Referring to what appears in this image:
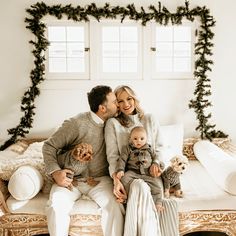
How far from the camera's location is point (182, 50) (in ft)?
13.8

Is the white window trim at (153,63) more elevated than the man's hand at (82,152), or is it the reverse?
the white window trim at (153,63)

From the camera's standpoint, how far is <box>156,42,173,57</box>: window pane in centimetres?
418

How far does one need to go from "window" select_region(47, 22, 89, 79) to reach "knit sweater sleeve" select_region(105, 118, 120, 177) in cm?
140

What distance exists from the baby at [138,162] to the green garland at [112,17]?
4.72ft

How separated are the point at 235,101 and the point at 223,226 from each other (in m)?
1.77

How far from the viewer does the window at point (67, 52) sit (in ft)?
13.5

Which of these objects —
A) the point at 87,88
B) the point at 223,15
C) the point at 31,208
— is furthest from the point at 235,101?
the point at 31,208

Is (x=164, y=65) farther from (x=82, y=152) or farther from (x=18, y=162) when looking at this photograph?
(x=18, y=162)

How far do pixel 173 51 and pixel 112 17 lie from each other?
0.73 m

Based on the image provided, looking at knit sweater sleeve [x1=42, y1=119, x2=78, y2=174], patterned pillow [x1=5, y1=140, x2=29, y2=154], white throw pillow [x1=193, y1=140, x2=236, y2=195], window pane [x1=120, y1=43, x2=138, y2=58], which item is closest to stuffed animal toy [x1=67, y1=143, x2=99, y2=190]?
knit sweater sleeve [x1=42, y1=119, x2=78, y2=174]

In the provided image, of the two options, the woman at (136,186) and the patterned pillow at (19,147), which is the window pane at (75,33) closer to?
the patterned pillow at (19,147)

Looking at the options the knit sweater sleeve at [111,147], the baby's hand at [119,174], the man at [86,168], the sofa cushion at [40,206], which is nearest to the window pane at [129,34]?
the man at [86,168]

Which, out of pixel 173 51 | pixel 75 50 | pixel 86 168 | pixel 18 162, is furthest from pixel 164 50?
pixel 18 162

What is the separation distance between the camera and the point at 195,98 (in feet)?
13.7
